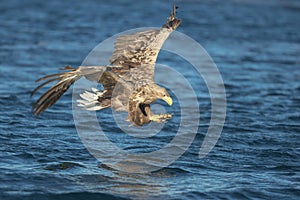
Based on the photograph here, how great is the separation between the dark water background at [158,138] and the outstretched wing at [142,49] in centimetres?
119

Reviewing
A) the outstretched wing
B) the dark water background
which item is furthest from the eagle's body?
the dark water background

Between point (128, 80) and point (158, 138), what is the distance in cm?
213

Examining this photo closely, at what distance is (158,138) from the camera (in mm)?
8648

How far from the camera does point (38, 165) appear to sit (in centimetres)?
716

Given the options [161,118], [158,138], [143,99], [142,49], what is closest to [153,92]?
[143,99]

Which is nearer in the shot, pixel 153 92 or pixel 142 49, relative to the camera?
pixel 153 92

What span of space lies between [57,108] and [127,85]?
12.5ft

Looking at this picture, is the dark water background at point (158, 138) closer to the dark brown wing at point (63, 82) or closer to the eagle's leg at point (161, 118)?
the eagle's leg at point (161, 118)

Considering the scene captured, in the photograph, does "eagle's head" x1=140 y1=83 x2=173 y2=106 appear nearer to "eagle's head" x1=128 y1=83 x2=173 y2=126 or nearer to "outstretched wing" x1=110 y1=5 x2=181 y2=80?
"eagle's head" x1=128 y1=83 x2=173 y2=126

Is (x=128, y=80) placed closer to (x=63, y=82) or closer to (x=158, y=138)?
(x=63, y=82)

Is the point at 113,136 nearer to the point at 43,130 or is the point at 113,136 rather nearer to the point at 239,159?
the point at 43,130

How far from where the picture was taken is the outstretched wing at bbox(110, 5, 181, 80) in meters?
7.06

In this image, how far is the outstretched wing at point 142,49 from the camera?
7.06 m

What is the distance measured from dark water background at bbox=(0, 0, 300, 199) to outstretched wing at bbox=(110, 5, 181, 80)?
1188mm
